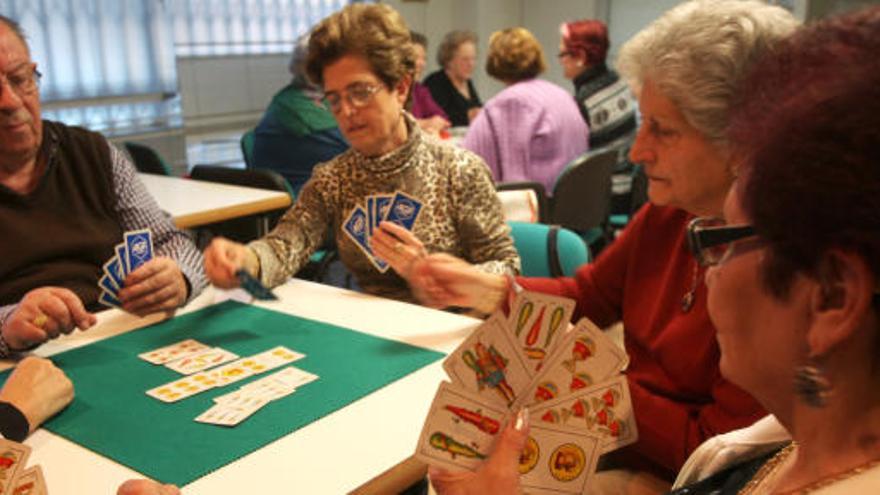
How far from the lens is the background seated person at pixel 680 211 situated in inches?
55.8

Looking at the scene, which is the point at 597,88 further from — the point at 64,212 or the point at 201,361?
the point at 201,361

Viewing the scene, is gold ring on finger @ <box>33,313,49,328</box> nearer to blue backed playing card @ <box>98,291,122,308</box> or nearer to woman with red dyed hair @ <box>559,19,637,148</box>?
blue backed playing card @ <box>98,291,122,308</box>

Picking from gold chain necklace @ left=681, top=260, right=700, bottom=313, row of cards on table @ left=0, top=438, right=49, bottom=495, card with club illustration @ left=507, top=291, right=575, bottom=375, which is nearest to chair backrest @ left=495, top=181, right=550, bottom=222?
gold chain necklace @ left=681, top=260, right=700, bottom=313

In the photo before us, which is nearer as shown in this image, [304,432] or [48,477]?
[48,477]

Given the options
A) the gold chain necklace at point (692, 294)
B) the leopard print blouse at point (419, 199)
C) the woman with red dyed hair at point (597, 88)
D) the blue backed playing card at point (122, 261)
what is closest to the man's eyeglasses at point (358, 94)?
the leopard print blouse at point (419, 199)

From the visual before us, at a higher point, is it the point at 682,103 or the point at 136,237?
the point at 682,103

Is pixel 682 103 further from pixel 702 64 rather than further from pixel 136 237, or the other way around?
pixel 136 237

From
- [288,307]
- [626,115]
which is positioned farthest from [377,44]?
[626,115]

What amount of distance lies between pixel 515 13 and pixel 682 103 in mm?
6999

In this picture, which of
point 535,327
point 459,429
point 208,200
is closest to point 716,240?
point 535,327

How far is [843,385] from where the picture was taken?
0.76 metres

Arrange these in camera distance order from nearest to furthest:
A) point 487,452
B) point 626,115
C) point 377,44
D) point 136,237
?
1. point 487,452
2. point 136,237
3. point 377,44
4. point 626,115

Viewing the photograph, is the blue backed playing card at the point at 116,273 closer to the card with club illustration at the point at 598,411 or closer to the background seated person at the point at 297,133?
the card with club illustration at the point at 598,411

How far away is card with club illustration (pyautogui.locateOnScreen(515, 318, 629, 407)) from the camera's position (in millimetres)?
1097
